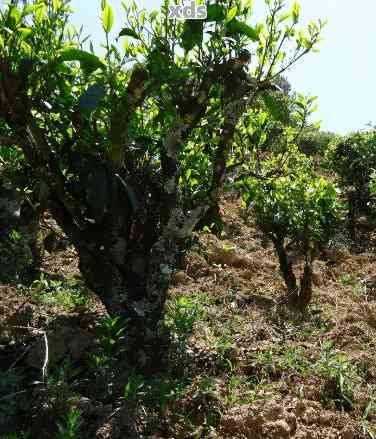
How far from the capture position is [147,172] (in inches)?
129

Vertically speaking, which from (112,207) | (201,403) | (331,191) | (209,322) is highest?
(331,191)

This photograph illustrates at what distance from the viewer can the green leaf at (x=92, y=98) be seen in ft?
7.86

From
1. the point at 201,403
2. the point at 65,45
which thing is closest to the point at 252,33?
the point at 65,45

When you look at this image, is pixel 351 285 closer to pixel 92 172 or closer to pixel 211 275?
pixel 211 275

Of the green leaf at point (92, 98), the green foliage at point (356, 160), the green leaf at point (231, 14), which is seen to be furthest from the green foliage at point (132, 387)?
the green foliage at point (356, 160)

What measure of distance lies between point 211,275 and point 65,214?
255 cm

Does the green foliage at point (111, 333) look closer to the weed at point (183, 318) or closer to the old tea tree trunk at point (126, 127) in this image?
the old tea tree trunk at point (126, 127)

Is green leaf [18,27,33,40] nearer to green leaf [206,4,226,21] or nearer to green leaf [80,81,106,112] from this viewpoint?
green leaf [80,81,106,112]

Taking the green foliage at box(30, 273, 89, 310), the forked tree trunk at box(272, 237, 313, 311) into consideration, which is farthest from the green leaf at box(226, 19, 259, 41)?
the forked tree trunk at box(272, 237, 313, 311)

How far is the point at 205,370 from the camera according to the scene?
3203 mm

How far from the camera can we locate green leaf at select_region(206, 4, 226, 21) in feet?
8.79

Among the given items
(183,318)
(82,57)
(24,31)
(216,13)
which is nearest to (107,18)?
(82,57)

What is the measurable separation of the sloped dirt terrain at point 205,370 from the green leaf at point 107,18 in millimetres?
1580

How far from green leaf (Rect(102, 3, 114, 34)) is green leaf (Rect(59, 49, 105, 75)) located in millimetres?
167
